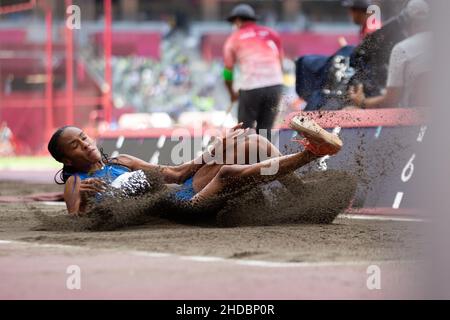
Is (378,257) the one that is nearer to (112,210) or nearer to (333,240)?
(333,240)

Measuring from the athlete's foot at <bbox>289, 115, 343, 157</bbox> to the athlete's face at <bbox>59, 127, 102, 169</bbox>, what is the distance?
1.49 meters

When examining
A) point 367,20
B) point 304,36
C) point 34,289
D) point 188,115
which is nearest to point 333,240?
point 34,289

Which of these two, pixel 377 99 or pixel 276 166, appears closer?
pixel 276 166

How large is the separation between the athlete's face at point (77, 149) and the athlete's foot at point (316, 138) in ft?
4.88

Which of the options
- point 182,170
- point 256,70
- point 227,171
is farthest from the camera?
point 256,70

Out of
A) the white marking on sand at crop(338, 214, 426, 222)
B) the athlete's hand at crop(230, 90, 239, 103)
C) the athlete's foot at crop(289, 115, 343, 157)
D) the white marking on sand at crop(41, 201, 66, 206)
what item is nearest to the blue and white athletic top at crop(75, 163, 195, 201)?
the athlete's foot at crop(289, 115, 343, 157)

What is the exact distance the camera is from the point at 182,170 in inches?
271

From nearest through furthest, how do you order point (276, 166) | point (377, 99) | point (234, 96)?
point (276, 166), point (377, 99), point (234, 96)

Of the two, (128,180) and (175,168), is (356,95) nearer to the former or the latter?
(175,168)

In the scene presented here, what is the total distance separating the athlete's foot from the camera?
5812 mm

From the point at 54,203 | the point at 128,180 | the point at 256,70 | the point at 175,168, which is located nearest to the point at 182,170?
the point at 175,168

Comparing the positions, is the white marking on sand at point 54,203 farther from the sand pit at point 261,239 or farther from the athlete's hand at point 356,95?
the athlete's hand at point 356,95

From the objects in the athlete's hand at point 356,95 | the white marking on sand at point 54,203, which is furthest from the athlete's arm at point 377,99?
the white marking on sand at point 54,203

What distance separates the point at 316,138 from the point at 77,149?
1.73 metres
